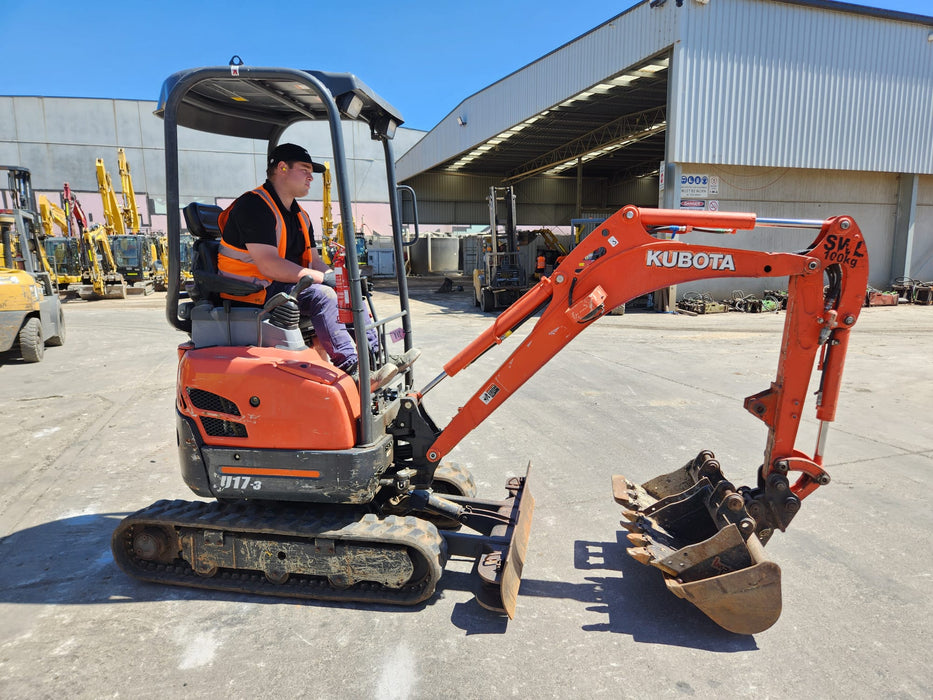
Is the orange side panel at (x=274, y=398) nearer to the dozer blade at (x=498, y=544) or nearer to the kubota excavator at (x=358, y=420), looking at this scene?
the kubota excavator at (x=358, y=420)

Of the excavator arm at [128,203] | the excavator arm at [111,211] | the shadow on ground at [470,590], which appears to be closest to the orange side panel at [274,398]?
the shadow on ground at [470,590]

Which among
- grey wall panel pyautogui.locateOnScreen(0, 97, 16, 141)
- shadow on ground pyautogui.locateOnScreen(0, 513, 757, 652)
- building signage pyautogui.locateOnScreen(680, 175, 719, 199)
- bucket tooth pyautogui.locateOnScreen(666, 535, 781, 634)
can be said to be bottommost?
shadow on ground pyautogui.locateOnScreen(0, 513, 757, 652)

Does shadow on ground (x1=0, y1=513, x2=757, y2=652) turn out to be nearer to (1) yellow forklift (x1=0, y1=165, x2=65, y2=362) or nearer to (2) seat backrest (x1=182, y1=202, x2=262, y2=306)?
(2) seat backrest (x1=182, y1=202, x2=262, y2=306)

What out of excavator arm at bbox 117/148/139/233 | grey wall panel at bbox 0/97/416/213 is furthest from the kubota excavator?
grey wall panel at bbox 0/97/416/213

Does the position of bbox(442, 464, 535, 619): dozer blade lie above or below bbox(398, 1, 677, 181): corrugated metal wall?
below

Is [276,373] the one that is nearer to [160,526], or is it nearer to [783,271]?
[160,526]

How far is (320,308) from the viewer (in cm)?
342

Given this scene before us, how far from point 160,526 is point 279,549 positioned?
0.81 m

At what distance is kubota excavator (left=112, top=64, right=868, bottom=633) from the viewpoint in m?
3.06

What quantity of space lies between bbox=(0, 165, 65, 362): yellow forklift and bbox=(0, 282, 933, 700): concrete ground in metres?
3.27

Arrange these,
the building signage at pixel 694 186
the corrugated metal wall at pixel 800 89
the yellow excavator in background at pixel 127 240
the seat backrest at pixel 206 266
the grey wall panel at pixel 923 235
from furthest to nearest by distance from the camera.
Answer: the yellow excavator in background at pixel 127 240 < the grey wall panel at pixel 923 235 < the building signage at pixel 694 186 < the corrugated metal wall at pixel 800 89 < the seat backrest at pixel 206 266

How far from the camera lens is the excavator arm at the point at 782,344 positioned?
298 cm

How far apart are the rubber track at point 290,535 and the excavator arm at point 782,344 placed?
747 millimetres

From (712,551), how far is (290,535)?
7.36ft
